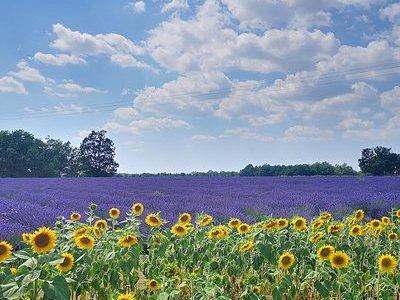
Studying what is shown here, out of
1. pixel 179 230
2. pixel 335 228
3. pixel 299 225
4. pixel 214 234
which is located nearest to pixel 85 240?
pixel 179 230

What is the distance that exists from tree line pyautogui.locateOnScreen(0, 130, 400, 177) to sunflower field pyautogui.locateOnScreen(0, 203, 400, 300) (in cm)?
3422

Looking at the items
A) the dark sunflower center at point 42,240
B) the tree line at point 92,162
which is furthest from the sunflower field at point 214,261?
the tree line at point 92,162

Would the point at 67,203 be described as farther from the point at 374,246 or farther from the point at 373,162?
the point at 373,162

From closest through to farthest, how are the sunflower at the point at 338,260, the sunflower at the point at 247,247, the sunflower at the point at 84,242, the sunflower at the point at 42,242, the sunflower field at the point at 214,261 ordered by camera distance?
1. the sunflower at the point at 42,242
2. the sunflower field at the point at 214,261
3. the sunflower at the point at 84,242
4. the sunflower at the point at 338,260
5. the sunflower at the point at 247,247

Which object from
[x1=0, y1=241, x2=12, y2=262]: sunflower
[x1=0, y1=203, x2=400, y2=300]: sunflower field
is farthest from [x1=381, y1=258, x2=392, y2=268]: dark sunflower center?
[x1=0, y1=241, x2=12, y2=262]: sunflower

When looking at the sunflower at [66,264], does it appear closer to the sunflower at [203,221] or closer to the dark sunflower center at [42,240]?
the dark sunflower center at [42,240]

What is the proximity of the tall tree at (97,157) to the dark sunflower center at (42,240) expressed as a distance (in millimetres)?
39289

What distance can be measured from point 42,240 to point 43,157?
1618 inches

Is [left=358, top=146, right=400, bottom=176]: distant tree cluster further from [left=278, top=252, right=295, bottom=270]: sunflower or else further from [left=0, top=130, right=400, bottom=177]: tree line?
[left=278, top=252, right=295, bottom=270]: sunflower

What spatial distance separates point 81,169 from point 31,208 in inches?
1383

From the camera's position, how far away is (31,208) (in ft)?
26.0

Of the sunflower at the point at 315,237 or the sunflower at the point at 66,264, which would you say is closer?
the sunflower at the point at 66,264

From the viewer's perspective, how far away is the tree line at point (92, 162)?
39.4 meters

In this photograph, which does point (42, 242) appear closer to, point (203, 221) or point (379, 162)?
point (203, 221)
